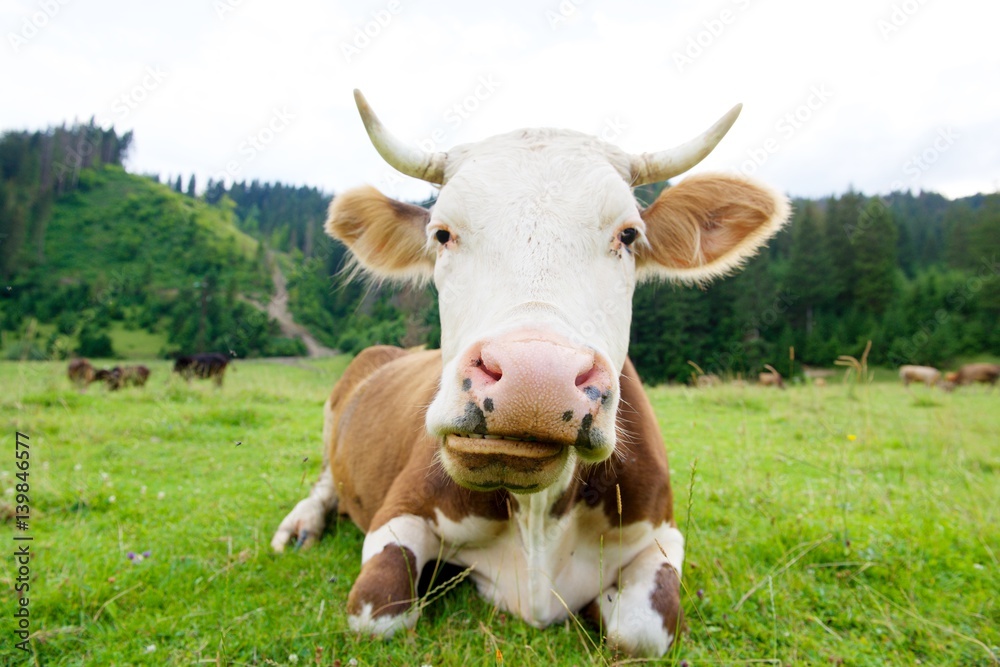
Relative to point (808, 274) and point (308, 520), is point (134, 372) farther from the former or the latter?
point (808, 274)

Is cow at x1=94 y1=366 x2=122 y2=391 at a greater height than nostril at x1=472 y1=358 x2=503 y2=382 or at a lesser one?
lesser

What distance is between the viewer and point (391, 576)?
2320 millimetres

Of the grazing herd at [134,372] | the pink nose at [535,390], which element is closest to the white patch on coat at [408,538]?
the pink nose at [535,390]

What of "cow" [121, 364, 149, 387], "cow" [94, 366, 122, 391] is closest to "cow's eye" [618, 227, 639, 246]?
"cow" [121, 364, 149, 387]

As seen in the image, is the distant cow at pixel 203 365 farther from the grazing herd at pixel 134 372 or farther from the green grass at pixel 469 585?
the green grass at pixel 469 585

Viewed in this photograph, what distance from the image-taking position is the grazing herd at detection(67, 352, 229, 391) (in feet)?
47.2

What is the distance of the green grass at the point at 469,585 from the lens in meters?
2.12

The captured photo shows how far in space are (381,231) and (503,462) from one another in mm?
1986

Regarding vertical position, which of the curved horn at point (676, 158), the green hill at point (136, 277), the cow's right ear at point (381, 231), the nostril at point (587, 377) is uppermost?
the curved horn at point (676, 158)

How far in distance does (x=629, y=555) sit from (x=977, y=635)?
1408 mm

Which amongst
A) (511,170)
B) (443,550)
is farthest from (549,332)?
(443,550)

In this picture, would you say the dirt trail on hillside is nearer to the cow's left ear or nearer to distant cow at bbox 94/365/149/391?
distant cow at bbox 94/365/149/391

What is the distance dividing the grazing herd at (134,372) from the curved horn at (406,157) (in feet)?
39.9

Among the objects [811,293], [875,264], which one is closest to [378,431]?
[811,293]
